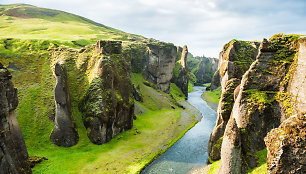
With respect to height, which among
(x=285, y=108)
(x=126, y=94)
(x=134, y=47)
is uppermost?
(x=134, y=47)

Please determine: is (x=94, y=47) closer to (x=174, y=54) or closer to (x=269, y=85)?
(x=269, y=85)

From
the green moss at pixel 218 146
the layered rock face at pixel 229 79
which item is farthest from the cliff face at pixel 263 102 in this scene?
the green moss at pixel 218 146

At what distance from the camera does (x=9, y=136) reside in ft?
75.8

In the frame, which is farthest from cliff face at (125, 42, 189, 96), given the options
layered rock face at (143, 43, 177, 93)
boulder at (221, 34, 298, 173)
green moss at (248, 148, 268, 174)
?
green moss at (248, 148, 268, 174)

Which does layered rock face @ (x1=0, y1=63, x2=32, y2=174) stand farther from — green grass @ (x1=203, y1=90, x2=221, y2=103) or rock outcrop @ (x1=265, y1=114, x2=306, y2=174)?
green grass @ (x1=203, y1=90, x2=221, y2=103)

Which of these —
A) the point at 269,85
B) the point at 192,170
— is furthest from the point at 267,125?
the point at 192,170

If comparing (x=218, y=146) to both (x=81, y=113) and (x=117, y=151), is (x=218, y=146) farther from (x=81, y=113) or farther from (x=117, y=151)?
(x=81, y=113)

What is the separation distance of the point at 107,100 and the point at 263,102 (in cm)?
3499

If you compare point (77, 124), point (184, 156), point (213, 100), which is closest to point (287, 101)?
point (184, 156)

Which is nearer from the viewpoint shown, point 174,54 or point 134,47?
point 134,47

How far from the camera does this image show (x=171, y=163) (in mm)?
37969

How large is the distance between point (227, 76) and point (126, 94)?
31.6 m

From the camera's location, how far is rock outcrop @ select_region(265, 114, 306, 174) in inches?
530

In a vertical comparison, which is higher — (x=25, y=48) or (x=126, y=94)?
(x=25, y=48)
